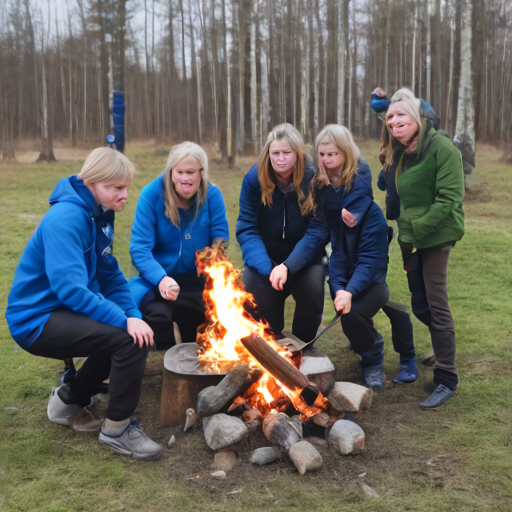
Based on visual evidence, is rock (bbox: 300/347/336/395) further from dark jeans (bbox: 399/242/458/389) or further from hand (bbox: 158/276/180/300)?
hand (bbox: 158/276/180/300)

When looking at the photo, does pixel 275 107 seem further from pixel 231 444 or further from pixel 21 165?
pixel 231 444

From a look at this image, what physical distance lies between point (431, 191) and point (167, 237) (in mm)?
1765

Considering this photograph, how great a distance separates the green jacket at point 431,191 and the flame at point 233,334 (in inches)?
43.5

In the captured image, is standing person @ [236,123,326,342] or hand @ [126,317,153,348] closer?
hand @ [126,317,153,348]

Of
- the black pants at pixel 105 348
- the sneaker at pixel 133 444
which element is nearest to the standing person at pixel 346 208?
the black pants at pixel 105 348

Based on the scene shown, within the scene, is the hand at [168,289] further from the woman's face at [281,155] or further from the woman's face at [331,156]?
the woman's face at [331,156]

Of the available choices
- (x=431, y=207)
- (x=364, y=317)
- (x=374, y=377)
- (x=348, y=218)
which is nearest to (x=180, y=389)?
(x=364, y=317)

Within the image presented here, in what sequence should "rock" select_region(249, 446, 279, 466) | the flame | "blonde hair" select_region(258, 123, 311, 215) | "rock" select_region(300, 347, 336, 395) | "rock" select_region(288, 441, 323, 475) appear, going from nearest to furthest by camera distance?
"rock" select_region(288, 441, 323, 475)
"rock" select_region(249, 446, 279, 466)
the flame
"rock" select_region(300, 347, 336, 395)
"blonde hair" select_region(258, 123, 311, 215)

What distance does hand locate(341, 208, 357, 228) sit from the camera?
3.48 m

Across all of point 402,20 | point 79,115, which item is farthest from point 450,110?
point 79,115

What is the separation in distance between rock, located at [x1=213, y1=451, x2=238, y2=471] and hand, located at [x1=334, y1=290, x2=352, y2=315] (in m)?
1.08

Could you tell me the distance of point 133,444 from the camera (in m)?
2.84

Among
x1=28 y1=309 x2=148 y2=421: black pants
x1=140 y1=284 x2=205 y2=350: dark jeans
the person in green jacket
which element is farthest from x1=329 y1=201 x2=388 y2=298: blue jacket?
x1=28 y1=309 x2=148 y2=421: black pants

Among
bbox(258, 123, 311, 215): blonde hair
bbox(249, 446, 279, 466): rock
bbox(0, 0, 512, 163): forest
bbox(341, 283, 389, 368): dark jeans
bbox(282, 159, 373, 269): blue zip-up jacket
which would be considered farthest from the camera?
bbox(0, 0, 512, 163): forest
